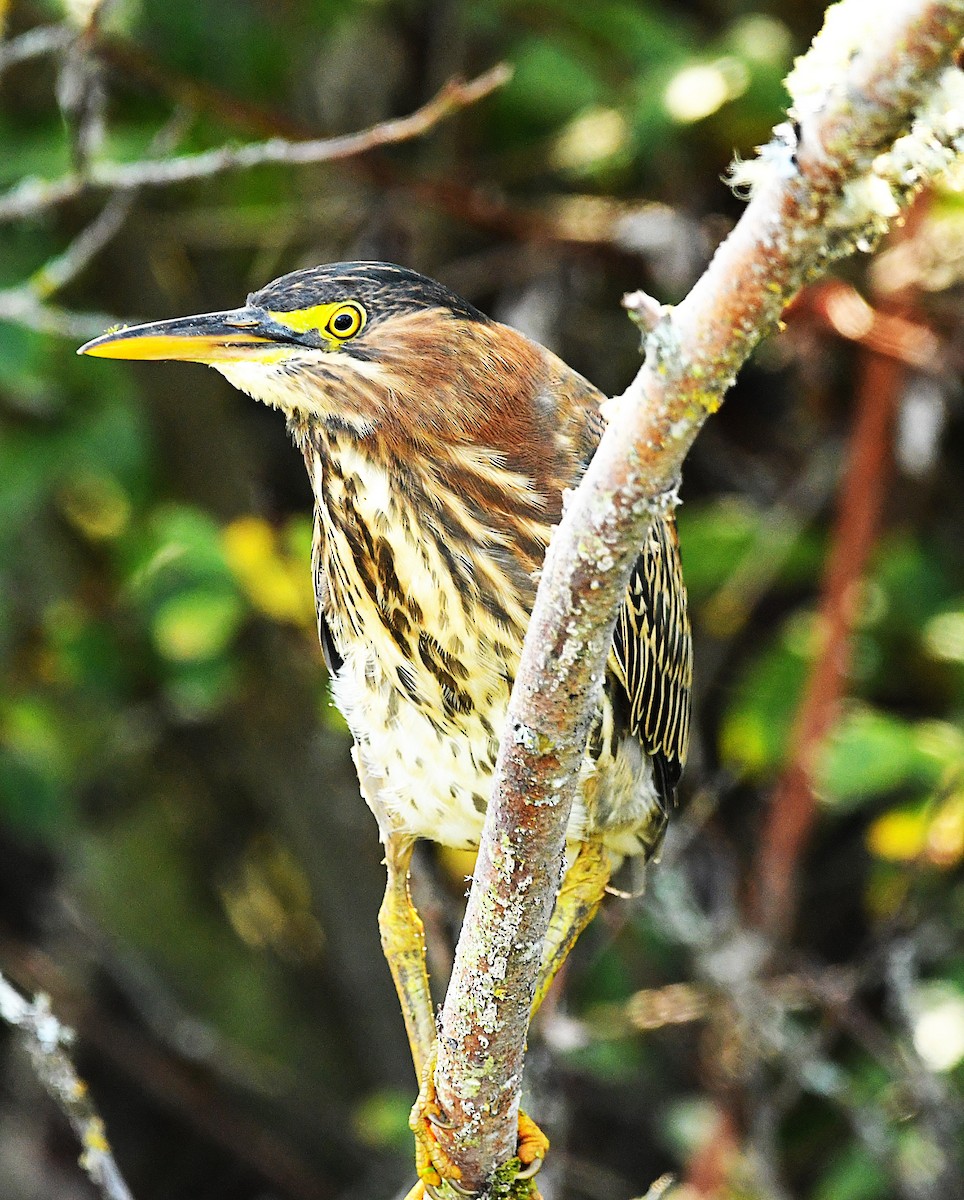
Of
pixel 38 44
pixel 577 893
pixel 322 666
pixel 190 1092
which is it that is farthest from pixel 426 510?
pixel 190 1092

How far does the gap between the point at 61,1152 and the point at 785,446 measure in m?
3.41

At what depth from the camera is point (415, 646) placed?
7.63 ft

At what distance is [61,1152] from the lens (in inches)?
208

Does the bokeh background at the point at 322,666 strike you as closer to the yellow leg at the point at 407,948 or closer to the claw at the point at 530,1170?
the yellow leg at the point at 407,948

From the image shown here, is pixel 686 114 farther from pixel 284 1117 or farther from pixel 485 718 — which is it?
pixel 284 1117

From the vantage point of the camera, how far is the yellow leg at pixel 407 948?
2.58 m

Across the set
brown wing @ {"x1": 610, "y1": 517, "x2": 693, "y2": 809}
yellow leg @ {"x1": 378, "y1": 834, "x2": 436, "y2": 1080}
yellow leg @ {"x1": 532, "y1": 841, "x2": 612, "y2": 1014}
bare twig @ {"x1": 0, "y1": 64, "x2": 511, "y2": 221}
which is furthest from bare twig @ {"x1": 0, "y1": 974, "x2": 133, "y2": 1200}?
bare twig @ {"x1": 0, "y1": 64, "x2": 511, "y2": 221}

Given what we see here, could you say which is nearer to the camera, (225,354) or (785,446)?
(225,354)

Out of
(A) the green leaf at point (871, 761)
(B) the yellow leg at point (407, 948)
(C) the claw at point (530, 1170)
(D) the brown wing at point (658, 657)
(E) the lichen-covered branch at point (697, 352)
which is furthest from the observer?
(A) the green leaf at point (871, 761)

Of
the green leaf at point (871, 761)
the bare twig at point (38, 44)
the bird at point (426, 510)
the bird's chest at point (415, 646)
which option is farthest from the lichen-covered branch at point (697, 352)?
the bare twig at point (38, 44)

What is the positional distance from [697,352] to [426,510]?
3.29ft

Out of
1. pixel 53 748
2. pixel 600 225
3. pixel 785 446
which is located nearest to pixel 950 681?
pixel 785 446

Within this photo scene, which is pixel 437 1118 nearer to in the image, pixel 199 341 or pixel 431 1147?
pixel 431 1147

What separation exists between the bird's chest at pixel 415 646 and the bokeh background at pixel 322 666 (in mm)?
776
